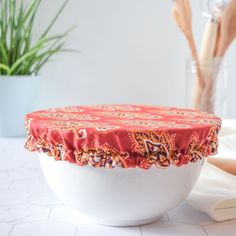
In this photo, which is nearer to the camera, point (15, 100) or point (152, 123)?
point (152, 123)

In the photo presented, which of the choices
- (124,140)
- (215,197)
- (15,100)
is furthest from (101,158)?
(15,100)

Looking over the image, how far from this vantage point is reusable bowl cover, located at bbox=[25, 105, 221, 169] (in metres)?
0.36

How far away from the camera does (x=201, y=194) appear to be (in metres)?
0.48

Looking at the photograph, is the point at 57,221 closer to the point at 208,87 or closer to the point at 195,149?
the point at 195,149

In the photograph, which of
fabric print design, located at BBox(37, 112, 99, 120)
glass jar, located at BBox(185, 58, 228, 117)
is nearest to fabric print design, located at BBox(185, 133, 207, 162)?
fabric print design, located at BBox(37, 112, 99, 120)

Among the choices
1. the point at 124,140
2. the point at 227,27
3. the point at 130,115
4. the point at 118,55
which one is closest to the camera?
the point at 124,140

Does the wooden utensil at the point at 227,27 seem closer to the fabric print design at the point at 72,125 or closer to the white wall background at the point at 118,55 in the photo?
the white wall background at the point at 118,55

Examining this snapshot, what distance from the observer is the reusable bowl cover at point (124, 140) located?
36cm

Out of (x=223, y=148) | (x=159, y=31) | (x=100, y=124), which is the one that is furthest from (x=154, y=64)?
(x=100, y=124)

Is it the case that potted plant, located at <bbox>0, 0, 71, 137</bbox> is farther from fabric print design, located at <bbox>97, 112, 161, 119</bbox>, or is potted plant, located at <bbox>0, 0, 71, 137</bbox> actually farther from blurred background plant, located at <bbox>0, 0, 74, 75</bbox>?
fabric print design, located at <bbox>97, 112, 161, 119</bbox>

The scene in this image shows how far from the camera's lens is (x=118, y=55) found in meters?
1.10

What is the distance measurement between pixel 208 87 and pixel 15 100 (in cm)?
43

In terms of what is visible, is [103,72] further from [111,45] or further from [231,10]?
[231,10]

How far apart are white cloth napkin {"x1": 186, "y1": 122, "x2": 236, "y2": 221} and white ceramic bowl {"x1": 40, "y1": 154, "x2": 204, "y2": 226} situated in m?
0.05
